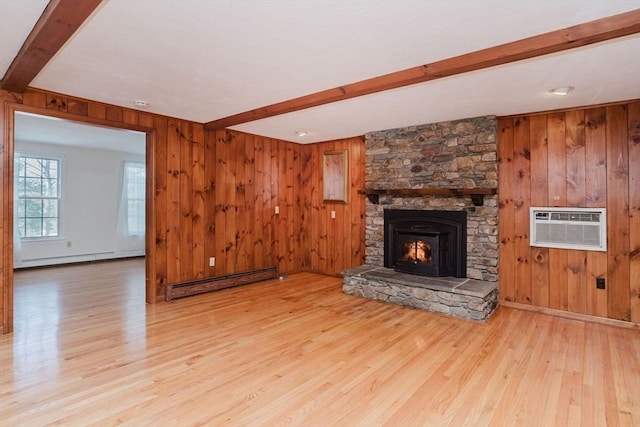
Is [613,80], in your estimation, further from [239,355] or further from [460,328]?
[239,355]

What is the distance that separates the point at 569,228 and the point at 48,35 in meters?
4.83

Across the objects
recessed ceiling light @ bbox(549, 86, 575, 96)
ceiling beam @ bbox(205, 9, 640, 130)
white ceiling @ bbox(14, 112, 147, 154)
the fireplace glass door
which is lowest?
the fireplace glass door

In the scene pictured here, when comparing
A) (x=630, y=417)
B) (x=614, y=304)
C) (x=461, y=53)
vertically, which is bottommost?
(x=630, y=417)

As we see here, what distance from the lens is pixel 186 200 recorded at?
14.8 feet

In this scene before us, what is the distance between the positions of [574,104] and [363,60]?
253 centimetres

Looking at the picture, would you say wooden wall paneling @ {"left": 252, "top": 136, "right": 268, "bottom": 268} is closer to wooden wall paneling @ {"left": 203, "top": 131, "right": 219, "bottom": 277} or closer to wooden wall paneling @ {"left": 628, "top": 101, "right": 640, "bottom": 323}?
wooden wall paneling @ {"left": 203, "top": 131, "right": 219, "bottom": 277}

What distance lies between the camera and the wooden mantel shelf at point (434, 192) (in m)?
3.97

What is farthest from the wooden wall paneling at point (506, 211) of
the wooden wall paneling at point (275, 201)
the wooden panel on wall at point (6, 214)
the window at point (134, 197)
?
the window at point (134, 197)

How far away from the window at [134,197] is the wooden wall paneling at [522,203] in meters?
7.51

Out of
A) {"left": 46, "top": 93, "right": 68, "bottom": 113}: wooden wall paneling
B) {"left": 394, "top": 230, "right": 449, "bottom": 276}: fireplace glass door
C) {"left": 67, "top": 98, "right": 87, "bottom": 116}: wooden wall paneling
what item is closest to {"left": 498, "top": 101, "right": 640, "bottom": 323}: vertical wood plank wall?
{"left": 394, "top": 230, "right": 449, "bottom": 276}: fireplace glass door

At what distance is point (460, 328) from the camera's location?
3.37m

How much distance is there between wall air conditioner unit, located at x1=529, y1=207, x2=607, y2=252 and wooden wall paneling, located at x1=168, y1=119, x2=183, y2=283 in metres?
4.34

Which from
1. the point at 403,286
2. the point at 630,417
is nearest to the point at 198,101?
the point at 403,286

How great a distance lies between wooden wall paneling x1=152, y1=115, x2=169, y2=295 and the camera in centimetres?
419
